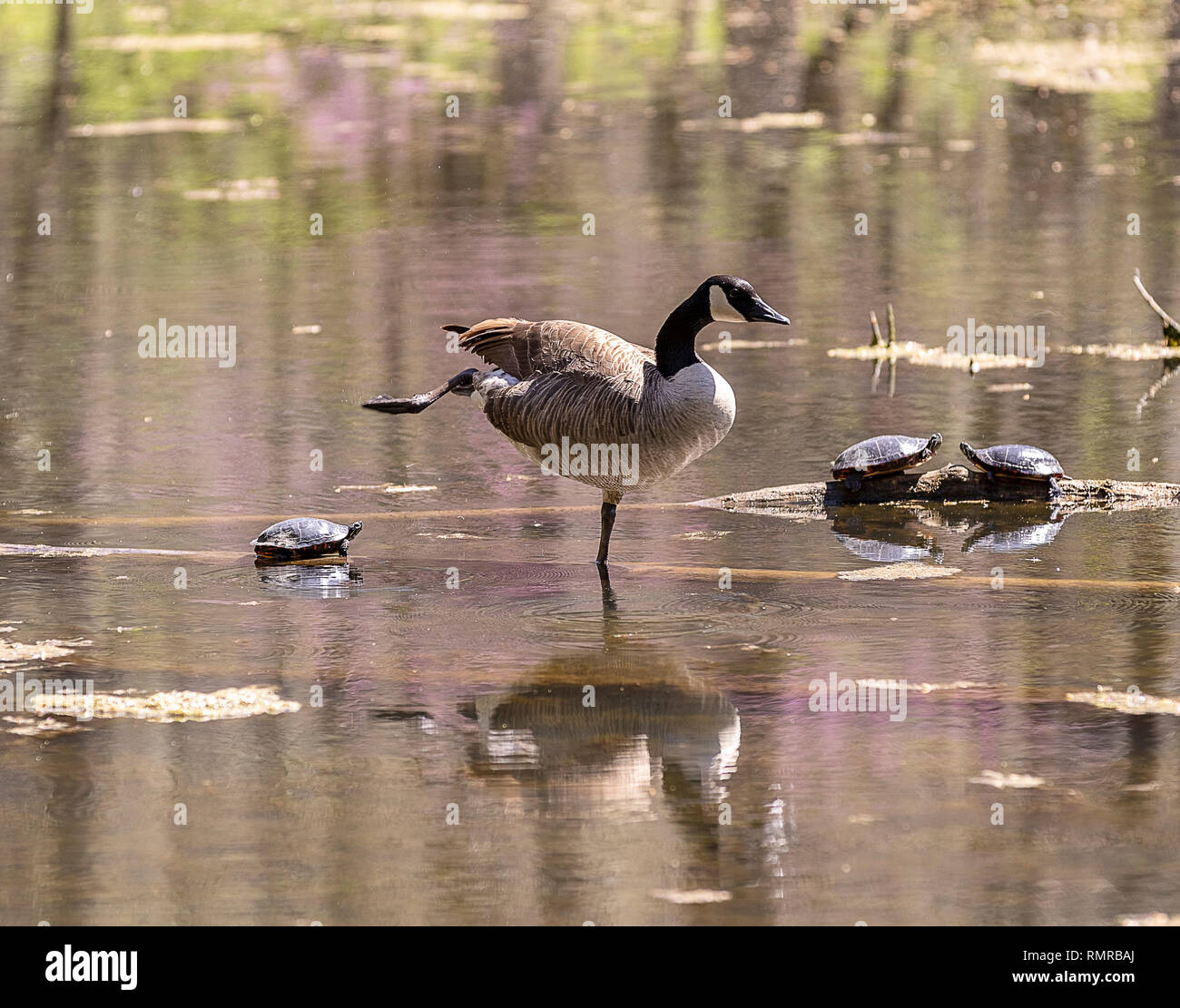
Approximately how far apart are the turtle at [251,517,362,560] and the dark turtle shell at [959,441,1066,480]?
11.3 ft

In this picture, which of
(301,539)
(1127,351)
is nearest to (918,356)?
(1127,351)

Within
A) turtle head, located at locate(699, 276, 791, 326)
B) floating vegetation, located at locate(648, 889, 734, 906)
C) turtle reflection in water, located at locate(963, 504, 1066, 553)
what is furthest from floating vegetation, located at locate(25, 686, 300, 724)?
turtle reflection in water, located at locate(963, 504, 1066, 553)

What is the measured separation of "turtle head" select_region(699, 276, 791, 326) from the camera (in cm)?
977

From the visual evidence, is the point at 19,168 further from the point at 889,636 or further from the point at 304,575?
the point at 889,636

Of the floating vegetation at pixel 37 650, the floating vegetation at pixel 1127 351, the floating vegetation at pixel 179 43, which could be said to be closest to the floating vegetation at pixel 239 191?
the floating vegetation at pixel 1127 351

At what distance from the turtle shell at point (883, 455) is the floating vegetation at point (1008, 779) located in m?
3.96

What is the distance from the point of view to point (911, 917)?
5.82 metres

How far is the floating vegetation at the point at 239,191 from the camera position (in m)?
23.7

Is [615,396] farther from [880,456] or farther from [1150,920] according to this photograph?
[1150,920]

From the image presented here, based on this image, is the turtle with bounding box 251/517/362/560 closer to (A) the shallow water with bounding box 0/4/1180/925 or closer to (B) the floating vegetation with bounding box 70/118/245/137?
(A) the shallow water with bounding box 0/4/1180/925

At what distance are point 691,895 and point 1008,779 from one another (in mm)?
1486

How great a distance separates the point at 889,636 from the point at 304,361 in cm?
767

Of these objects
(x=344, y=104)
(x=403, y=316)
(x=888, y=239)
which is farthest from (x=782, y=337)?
(x=344, y=104)
